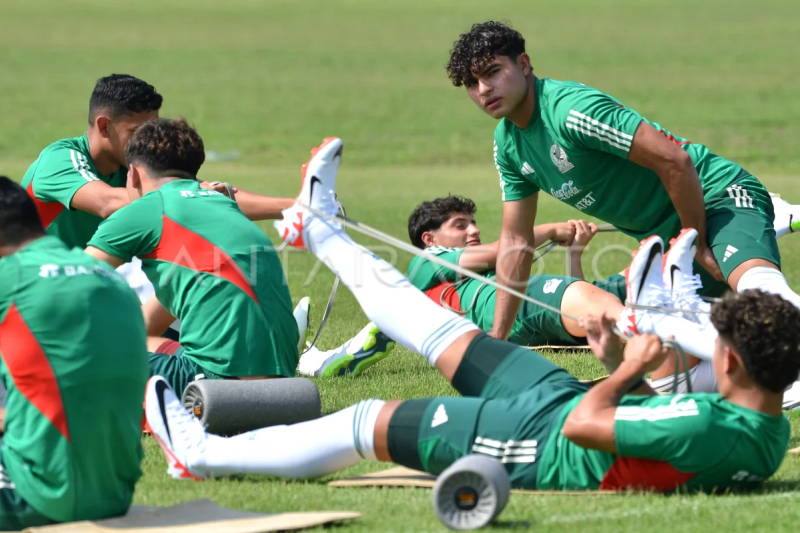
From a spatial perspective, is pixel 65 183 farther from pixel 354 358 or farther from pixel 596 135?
pixel 596 135

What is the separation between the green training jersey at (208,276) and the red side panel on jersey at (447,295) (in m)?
2.59

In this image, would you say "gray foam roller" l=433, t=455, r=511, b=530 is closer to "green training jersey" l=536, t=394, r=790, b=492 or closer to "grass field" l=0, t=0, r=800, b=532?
"grass field" l=0, t=0, r=800, b=532

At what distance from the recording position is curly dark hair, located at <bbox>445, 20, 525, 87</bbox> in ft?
21.6

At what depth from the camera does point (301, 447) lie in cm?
491

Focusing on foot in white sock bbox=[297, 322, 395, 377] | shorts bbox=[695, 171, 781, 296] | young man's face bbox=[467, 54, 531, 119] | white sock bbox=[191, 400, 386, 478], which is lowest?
foot in white sock bbox=[297, 322, 395, 377]

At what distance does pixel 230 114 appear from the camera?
39.2m

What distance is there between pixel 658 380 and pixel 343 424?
7.83ft

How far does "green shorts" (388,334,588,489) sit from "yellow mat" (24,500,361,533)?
1.36 ft

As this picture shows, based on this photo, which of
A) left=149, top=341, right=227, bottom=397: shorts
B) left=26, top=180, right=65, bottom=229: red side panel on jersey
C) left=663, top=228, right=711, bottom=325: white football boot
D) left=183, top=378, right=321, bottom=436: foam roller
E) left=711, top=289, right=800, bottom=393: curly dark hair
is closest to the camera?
left=711, top=289, right=800, bottom=393: curly dark hair

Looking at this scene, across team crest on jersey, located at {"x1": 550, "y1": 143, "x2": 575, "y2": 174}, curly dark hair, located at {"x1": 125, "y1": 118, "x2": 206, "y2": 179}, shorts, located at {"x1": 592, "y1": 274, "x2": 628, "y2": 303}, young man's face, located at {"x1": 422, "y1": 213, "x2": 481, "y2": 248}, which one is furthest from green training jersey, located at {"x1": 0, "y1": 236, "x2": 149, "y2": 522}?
young man's face, located at {"x1": 422, "y1": 213, "x2": 481, "y2": 248}

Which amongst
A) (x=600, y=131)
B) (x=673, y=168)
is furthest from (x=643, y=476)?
(x=600, y=131)

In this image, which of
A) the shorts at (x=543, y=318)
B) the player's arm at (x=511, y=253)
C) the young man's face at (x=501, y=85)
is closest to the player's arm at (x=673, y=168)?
the young man's face at (x=501, y=85)

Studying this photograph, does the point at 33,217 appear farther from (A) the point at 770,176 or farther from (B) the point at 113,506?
(A) the point at 770,176

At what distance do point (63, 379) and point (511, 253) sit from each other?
3.83 meters
